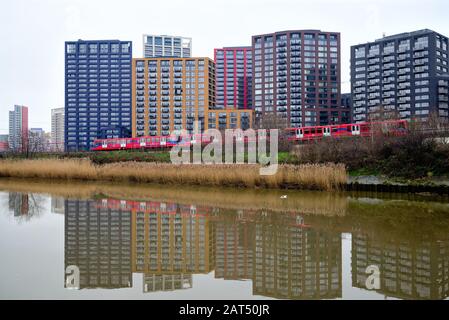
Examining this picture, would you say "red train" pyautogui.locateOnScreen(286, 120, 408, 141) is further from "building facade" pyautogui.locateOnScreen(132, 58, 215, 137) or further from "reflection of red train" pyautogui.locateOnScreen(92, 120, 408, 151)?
"building facade" pyautogui.locateOnScreen(132, 58, 215, 137)

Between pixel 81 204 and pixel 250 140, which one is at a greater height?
pixel 250 140

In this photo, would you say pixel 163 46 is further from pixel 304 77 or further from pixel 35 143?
pixel 35 143

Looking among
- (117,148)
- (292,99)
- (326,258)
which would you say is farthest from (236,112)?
(326,258)

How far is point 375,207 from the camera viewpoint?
1222 cm

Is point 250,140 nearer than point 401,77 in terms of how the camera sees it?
Yes

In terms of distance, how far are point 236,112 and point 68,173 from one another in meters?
65.7

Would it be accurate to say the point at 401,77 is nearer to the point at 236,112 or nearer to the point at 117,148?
the point at 236,112

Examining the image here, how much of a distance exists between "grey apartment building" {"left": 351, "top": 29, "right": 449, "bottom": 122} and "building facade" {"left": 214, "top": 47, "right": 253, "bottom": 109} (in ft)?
115

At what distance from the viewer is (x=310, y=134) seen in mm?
33000

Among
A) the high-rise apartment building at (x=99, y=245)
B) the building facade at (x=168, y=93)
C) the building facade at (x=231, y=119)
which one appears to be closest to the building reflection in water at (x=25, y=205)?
the high-rise apartment building at (x=99, y=245)

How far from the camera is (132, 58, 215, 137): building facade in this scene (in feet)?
292

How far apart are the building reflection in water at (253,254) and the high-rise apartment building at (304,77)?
3128 inches

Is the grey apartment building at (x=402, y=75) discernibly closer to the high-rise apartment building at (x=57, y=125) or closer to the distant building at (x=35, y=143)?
the distant building at (x=35, y=143)

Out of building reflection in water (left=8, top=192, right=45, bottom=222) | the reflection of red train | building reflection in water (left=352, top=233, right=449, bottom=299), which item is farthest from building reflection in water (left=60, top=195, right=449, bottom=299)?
the reflection of red train
